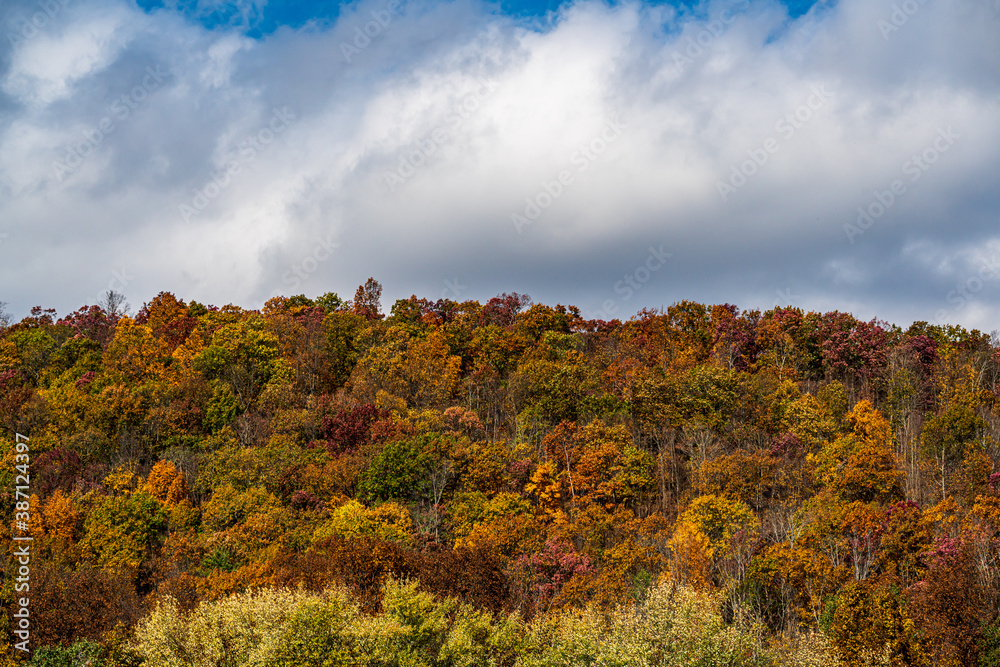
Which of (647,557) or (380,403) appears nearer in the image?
(647,557)

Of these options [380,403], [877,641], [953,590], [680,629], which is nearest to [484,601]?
[680,629]

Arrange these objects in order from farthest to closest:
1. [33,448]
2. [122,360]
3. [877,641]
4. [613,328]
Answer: [613,328] < [122,360] < [33,448] < [877,641]

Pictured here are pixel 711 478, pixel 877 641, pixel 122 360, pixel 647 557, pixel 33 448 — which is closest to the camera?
pixel 877 641

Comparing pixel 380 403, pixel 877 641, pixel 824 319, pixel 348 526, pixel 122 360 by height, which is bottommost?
pixel 877 641

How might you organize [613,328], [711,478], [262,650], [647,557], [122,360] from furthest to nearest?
[613,328] < [122,360] < [711,478] < [647,557] < [262,650]

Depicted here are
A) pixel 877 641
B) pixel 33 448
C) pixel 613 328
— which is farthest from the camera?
pixel 613 328

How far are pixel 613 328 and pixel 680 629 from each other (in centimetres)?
7344

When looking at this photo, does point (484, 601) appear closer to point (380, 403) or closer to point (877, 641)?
point (877, 641)

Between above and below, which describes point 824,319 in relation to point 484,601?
above

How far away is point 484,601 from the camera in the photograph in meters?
51.0

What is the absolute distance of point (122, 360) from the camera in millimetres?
92125

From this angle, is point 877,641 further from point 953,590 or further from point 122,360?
point 122,360

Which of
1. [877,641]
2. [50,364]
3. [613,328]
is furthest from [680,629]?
[50,364]

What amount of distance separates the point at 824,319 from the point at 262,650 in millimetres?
77859
